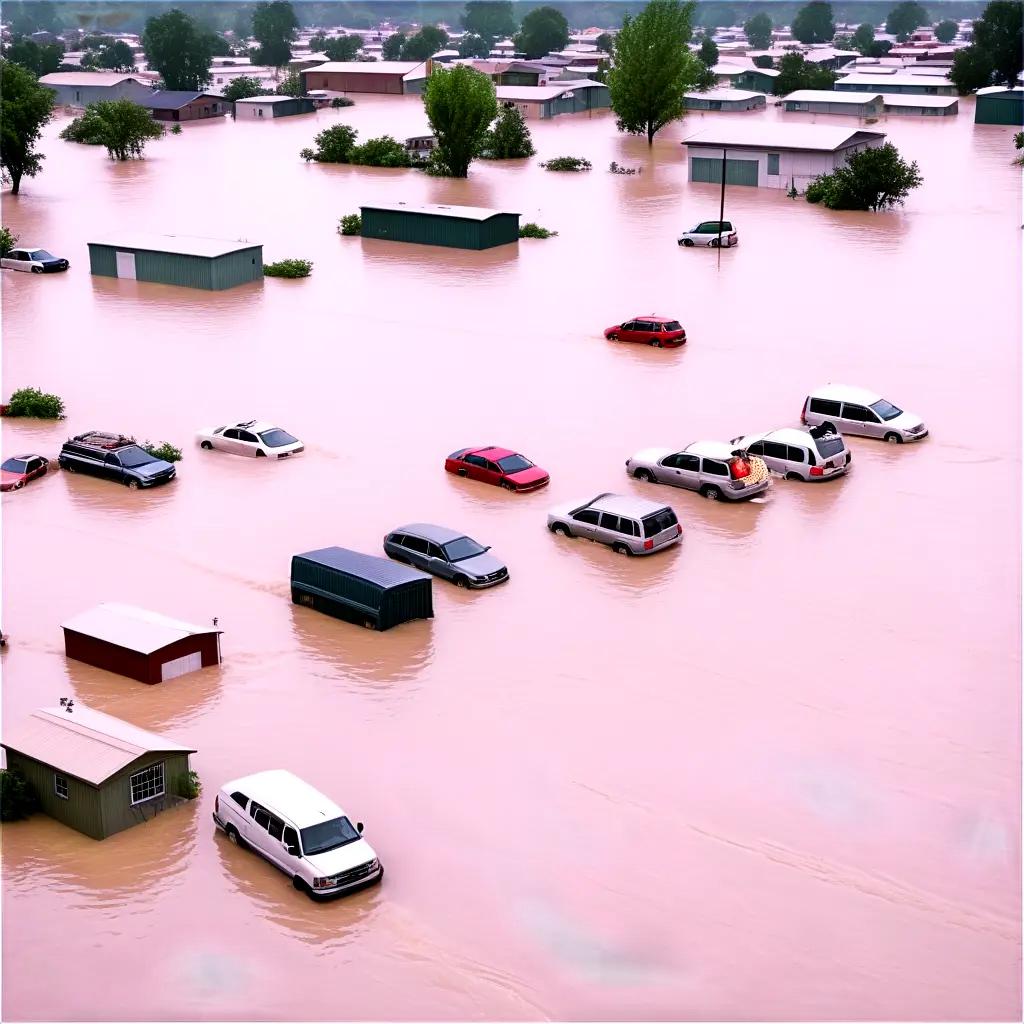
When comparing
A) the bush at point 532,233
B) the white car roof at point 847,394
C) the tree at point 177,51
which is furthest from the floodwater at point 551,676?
the tree at point 177,51

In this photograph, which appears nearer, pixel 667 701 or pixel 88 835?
pixel 88 835

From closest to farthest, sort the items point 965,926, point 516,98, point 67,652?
point 965,926 → point 67,652 → point 516,98

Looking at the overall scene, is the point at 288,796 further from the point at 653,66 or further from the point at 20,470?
the point at 653,66

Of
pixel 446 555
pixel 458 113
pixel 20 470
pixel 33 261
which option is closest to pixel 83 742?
pixel 446 555

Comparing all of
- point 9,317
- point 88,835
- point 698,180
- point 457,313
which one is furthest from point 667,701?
point 698,180

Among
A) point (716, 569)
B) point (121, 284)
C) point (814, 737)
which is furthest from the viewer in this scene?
point (121, 284)

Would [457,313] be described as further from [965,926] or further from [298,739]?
[965,926]

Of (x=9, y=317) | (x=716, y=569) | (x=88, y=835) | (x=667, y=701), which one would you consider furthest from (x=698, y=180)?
(x=88, y=835)
